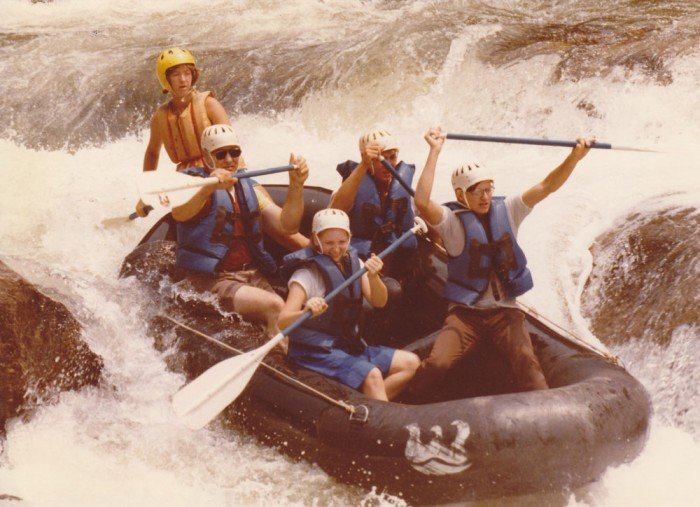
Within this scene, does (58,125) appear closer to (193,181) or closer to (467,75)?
(467,75)

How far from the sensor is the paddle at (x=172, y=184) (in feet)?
15.3

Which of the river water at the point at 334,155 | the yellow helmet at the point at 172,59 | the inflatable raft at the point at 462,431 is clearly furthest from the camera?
the yellow helmet at the point at 172,59

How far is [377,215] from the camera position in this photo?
16.9 feet

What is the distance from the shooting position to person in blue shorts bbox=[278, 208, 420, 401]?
430 centimetres

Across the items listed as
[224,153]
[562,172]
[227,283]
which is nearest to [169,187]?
[224,153]

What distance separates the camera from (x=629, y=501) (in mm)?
4414

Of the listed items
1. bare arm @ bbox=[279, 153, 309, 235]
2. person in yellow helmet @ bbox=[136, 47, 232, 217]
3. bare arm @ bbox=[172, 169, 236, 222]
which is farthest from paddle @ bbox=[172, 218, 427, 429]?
person in yellow helmet @ bbox=[136, 47, 232, 217]

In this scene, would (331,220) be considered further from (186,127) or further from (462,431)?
(186,127)

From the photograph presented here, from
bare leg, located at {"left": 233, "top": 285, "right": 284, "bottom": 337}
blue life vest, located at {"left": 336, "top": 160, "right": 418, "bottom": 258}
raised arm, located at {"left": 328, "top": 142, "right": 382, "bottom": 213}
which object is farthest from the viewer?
blue life vest, located at {"left": 336, "top": 160, "right": 418, "bottom": 258}

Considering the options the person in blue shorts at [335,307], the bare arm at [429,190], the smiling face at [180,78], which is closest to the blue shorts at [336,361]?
the person in blue shorts at [335,307]

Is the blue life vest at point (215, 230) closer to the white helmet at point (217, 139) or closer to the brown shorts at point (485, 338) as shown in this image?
the white helmet at point (217, 139)

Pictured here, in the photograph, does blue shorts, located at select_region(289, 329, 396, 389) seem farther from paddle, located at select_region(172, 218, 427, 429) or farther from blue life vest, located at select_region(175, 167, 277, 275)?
blue life vest, located at select_region(175, 167, 277, 275)

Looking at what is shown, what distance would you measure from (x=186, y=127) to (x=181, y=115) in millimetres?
79

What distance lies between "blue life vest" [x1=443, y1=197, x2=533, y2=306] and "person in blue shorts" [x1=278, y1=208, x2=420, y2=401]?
14.4 inches
